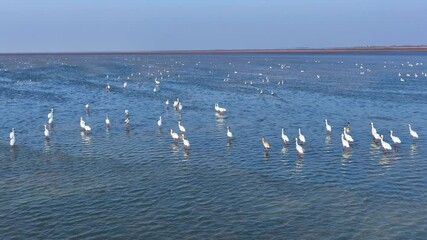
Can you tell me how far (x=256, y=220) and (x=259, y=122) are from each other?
27015mm

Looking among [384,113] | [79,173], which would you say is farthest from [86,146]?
[384,113]

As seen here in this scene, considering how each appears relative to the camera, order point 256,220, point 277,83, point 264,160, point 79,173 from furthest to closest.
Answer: point 277,83 < point 264,160 < point 79,173 < point 256,220

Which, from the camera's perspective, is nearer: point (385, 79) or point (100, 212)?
point (100, 212)

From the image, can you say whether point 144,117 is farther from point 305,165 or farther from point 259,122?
point 305,165

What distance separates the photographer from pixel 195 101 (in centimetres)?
6769

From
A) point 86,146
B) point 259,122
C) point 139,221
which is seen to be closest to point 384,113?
point 259,122

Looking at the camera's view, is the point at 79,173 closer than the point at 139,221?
No

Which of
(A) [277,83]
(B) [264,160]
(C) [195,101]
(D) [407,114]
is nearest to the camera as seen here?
(B) [264,160]

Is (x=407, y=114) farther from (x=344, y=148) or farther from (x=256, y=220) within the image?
(x=256, y=220)

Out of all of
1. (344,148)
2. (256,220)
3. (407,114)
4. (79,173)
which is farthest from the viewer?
(407,114)

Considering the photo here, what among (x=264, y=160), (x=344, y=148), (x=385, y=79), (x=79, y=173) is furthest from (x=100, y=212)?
(x=385, y=79)

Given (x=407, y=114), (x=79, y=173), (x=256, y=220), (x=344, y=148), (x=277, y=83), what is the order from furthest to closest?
(x=277, y=83) < (x=407, y=114) < (x=344, y=148) < (x=79, y=173) < (x=256, y=220)

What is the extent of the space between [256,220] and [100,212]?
8.33 metres

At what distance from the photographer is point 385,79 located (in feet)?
314
